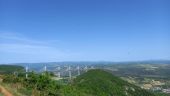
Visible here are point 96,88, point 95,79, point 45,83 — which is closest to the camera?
point 45,83

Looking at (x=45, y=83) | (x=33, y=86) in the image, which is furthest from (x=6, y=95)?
(x=45, y=83)

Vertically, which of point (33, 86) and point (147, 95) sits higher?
point (33, 86)

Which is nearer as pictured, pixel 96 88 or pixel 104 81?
pixel 96 88

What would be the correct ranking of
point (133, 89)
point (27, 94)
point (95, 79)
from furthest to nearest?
point (133, 89)
point (95, 79)
point (27, 94)

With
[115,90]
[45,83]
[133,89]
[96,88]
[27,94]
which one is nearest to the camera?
[27,94]

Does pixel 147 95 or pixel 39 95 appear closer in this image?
pixel 39 95

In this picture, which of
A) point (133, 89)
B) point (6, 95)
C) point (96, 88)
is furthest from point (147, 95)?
point (6, 95)

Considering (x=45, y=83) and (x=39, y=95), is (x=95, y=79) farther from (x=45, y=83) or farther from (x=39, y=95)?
(x=39, y=95)

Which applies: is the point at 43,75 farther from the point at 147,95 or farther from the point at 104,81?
the point at 147,95

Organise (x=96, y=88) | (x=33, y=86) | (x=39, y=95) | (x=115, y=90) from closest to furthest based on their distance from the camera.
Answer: (x=39, y=95)
(x=33, y=86)
(x=96, y=88)
(x=115, y=90)
